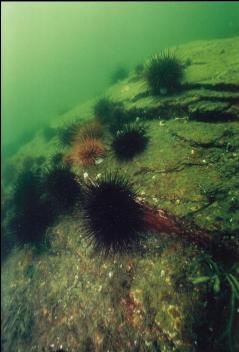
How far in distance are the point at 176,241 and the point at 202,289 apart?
3.68ft

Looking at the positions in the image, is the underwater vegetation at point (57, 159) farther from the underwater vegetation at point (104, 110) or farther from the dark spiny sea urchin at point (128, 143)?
the dark spiny sea urchin at point (128, 143)

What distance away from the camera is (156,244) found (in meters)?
A: 6.34

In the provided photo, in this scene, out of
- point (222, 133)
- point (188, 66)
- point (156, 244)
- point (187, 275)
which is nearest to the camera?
point (187, 275)

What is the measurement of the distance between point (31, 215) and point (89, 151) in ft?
8.96

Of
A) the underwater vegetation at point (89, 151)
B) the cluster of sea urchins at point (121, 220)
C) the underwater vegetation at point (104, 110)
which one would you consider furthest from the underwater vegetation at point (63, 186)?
the underwater vegetation at point (104, 110)

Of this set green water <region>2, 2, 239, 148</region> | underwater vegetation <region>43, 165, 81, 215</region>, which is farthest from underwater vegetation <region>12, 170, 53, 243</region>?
green water <region>2, 2, 239, 148</region>

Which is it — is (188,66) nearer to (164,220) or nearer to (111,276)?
(164,220)

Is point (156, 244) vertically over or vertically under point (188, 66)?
under

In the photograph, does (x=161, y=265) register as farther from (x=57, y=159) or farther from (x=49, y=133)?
(x=49, y=133)

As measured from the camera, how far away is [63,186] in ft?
26.8

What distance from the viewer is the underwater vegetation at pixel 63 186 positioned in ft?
26.8

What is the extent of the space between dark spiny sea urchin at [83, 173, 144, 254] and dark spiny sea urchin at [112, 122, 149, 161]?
4.71 feet

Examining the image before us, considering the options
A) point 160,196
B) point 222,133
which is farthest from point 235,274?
point 222,133

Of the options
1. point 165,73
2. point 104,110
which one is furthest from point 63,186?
point 165,73
